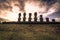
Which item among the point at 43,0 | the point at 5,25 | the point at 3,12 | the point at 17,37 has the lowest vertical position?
the point at 17,37

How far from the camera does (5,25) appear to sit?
6.52m

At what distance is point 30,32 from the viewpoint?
633 centimetres

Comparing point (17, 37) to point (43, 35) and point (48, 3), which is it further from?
point (48, 3)

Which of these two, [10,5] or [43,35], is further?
[10,5]

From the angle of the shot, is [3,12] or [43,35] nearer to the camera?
[43,35]

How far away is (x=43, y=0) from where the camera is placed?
21.5 ft

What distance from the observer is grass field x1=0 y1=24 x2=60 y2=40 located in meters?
6.25

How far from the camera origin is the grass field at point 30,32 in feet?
20.5

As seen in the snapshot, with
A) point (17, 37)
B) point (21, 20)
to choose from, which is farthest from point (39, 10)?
point (17, 37)

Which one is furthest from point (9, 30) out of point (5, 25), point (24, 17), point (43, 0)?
point (43, 0)

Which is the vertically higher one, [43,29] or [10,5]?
[10,5]

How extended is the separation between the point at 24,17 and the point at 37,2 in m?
0.72

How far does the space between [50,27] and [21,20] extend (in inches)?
43.4

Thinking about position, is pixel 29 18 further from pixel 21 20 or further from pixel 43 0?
pixel 43 0
